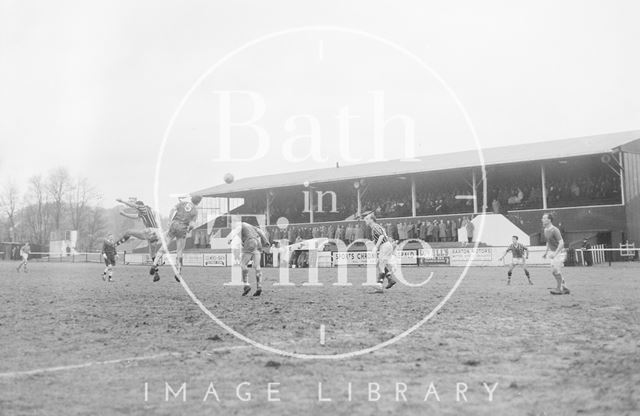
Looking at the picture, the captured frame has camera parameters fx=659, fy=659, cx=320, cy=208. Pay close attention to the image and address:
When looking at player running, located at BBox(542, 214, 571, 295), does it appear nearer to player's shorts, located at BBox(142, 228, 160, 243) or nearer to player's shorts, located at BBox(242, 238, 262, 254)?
player's shorts, located at BBox(242, 238, 262, 254)

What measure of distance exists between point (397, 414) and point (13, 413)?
123 inches

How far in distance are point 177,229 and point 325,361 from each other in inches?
493

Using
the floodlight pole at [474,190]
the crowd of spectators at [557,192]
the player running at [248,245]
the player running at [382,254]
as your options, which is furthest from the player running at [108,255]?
the crowd of spectators at [557,192]

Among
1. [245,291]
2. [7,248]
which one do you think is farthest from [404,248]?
[7,248]

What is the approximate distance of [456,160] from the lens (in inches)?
1759

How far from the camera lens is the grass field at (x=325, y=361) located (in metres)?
5.71

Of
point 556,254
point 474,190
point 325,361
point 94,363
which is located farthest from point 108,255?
point 474,190

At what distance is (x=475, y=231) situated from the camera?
124ft

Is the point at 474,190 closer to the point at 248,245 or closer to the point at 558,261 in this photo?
the point at 558,261

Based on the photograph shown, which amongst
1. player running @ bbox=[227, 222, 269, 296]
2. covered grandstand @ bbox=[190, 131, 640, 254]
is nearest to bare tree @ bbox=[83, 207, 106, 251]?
covered grandstand @ bbox=[190, 131, 640, 254]

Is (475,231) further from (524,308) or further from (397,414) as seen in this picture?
(397,414)

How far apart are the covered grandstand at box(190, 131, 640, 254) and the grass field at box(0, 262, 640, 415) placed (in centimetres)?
2262

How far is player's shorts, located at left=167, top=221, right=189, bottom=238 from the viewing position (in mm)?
19337

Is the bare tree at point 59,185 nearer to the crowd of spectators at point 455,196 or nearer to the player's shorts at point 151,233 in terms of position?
the crowd of spectators at point 455,196
